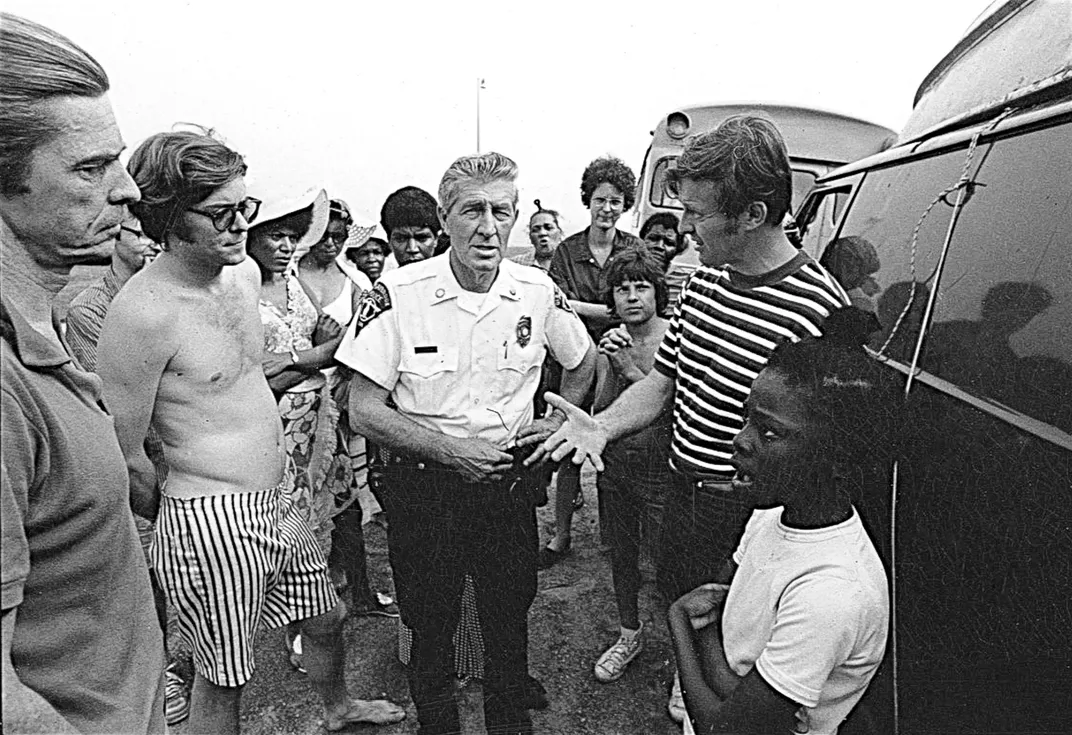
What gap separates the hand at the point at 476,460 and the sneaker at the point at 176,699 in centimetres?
101

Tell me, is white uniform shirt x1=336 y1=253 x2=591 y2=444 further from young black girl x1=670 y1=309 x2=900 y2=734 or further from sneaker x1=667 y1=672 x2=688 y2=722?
sneaker x1=667 y1=672 x2=688 y2=722

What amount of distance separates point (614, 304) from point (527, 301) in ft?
1.64

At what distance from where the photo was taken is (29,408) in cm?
65

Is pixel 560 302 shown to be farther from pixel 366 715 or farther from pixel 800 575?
pixel 366 715

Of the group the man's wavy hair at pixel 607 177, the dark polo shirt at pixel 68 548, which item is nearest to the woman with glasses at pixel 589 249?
the man's wavy hair at pixel 607 177

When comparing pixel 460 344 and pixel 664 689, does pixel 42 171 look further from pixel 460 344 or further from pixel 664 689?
pixel 664 689

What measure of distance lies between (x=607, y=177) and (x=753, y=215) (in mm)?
1474

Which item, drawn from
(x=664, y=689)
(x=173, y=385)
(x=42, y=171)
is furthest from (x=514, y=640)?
(x=42, y=171)

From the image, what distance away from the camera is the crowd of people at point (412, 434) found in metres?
0.73

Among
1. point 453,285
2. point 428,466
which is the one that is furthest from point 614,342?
point 428,466

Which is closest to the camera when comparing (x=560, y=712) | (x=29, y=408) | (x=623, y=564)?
(x=29, y=408)

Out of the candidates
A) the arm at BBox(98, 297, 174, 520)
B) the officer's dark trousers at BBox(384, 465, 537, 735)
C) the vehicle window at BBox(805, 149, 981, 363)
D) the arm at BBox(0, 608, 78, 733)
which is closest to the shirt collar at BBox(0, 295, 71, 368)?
the arm at BBox(0, 608, 78, 733)

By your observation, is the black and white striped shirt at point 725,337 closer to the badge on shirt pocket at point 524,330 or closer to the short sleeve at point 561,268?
the badge on shirt pocket at point 524,330

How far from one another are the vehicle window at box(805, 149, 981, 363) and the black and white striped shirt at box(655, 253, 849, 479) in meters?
0.10
